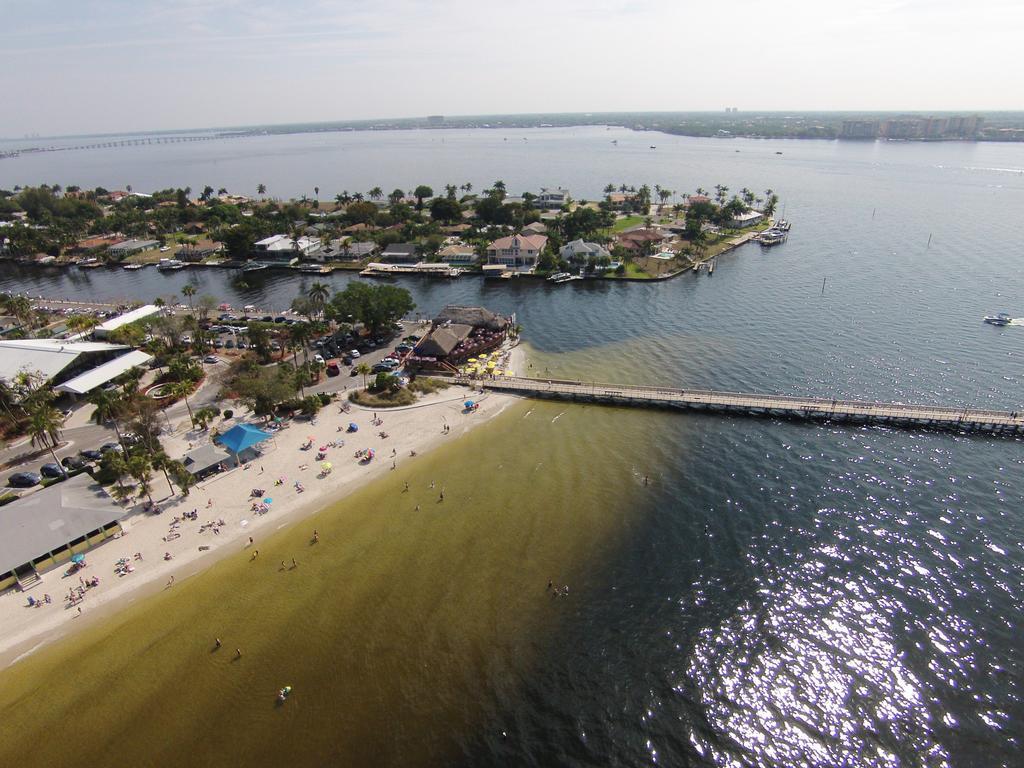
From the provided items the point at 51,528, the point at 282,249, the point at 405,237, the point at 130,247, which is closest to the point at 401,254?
the point at 405,237

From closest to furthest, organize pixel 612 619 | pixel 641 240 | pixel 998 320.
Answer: pixel 612 619 < pixel 998 320 < pixel 641 240

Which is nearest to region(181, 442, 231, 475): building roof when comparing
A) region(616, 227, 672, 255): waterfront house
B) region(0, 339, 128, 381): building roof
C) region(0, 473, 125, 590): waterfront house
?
region(0, 473, 125, 590): waterfront house

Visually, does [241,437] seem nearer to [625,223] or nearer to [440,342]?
[440,342]

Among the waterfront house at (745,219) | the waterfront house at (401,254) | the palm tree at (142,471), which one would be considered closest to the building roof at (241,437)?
the palm tree at (142,471)

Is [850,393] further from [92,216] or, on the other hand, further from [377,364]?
[92,216]

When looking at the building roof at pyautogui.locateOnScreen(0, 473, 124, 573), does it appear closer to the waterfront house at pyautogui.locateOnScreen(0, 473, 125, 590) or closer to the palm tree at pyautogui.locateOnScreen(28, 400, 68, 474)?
the waterfront house at pyautogui.locateOnScreen(0, 473, 125, 590)

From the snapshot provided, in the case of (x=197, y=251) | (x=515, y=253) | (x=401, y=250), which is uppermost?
(x=515, y=253)
